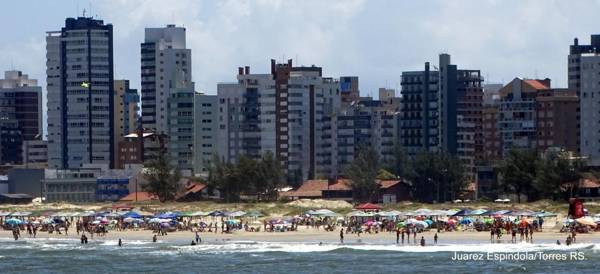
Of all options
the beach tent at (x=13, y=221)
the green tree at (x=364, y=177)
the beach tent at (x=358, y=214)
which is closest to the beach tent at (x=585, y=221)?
the beach tent at (x=358, y=214)

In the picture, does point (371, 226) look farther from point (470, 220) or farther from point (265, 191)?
point (265, 191)

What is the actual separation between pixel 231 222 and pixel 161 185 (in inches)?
1649

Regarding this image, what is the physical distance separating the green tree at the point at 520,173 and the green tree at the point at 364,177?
2020cm

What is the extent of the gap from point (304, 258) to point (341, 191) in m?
75.2

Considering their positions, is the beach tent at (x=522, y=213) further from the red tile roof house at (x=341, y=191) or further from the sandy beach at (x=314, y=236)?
the red tile roof house at (x=341, y=191)

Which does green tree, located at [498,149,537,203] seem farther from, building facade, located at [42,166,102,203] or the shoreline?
building facade, located at [42,166,102,203]

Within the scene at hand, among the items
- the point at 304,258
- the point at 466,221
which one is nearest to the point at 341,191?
the point at 466,221

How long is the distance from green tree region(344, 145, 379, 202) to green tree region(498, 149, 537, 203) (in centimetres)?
2020

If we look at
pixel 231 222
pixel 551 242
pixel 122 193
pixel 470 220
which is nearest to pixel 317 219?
pixel 231 222

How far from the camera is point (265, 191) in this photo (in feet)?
538

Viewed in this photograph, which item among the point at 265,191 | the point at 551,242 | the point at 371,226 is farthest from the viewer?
the point at 265,191

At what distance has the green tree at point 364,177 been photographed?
165500 millimetres

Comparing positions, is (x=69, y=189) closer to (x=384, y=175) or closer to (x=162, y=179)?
(x=162, y=179)

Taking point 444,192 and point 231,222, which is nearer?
point 231,222
